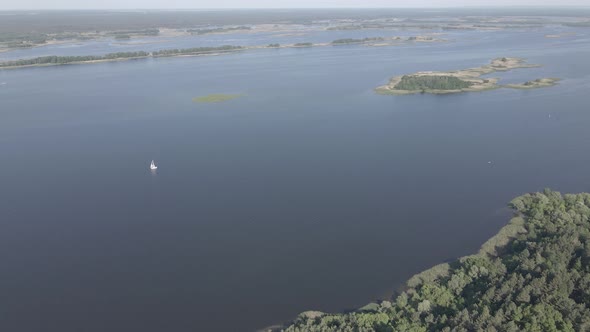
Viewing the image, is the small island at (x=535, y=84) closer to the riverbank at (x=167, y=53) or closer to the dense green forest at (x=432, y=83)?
the dense green forest at (x=432, y=83)

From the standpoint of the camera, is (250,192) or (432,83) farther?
(432,83)

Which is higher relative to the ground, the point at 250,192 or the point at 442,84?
the point at 442,84

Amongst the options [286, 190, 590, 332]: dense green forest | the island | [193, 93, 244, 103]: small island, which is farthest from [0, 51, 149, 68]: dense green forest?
[286, 190, 590, 332]: dense green forest

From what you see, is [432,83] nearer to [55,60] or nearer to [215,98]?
[215,98]

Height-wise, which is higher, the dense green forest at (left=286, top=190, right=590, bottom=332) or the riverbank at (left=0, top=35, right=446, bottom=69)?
the riverbank at (left=0, top=35, right=446, bottom=69)

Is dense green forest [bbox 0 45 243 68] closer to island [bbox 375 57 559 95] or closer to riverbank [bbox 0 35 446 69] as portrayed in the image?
riverbank [bbox 0 35 446 69]

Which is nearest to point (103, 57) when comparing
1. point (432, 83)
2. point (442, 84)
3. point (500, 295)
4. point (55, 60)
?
point (55, 60)
